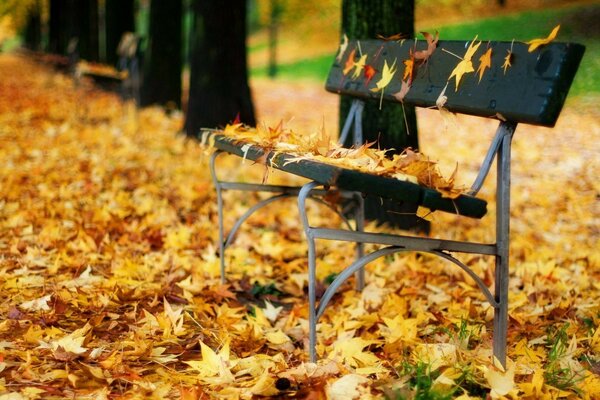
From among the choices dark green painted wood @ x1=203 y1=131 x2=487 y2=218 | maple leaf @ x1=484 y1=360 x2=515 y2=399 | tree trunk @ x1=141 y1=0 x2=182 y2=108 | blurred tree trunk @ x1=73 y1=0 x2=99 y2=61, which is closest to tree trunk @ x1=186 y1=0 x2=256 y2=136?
tree trunk @ x1=141 y1=0 x2=182 y2=108

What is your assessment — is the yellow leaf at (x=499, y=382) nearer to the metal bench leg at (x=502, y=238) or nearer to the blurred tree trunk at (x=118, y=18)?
the metal bench leg at (x=502, y=238)

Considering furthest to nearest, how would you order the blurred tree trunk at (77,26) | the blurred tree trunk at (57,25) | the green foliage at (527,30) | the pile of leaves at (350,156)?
the blurred tree trunk at (57,25)
the green foliage at (527,30)
the blurred tree trunk at (77,26)
the pile of leaves at (350,156)

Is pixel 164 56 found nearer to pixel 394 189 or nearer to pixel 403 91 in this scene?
pixel 403 91

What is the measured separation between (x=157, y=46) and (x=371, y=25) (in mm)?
5910

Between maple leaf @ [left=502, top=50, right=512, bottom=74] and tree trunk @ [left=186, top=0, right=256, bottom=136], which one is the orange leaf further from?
tree trunk @ [left=186, top=0, right=256, bottom=136]

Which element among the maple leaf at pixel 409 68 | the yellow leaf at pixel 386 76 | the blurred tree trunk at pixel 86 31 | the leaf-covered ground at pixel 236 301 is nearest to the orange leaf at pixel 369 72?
the yellow leaf at pixel 386 76

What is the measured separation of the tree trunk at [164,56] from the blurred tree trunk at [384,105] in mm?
5648

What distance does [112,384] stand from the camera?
2.26m

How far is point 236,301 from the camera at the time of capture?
330 centimetres

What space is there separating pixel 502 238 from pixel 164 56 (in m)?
8.04

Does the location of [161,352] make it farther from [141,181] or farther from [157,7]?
[157,7]

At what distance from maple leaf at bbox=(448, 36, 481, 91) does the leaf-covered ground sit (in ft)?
0.60

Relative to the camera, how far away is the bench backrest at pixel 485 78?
7.29 feet

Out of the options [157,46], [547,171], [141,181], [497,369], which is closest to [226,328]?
[497,369]
